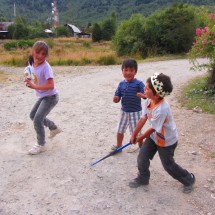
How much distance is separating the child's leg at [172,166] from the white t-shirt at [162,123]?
2.6 inches

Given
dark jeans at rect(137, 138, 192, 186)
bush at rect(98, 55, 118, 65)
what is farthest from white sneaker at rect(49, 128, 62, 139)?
bush at rect(98, 55, 118, 65)

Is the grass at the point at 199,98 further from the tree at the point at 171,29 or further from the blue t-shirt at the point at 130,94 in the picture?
the tree at the point at 171,29

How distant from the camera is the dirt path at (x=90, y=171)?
10.4 feet

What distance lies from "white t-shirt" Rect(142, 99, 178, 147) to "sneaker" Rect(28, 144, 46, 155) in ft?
5.88

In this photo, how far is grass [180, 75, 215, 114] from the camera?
262 inches

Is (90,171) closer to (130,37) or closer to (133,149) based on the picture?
(133,149)

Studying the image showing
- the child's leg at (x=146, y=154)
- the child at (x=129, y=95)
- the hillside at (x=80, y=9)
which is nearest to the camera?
the child's leg at (x=146, y=154)

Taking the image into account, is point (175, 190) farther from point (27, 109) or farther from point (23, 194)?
point (27, 109)

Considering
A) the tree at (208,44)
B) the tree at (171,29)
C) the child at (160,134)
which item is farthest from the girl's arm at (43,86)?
the tree at (171,29)

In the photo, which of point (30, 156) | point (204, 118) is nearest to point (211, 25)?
point (204, 118)

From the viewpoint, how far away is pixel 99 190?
347cm

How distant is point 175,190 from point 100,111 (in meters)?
3.44

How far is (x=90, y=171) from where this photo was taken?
3.92m

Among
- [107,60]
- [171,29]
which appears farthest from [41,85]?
[171,29]
